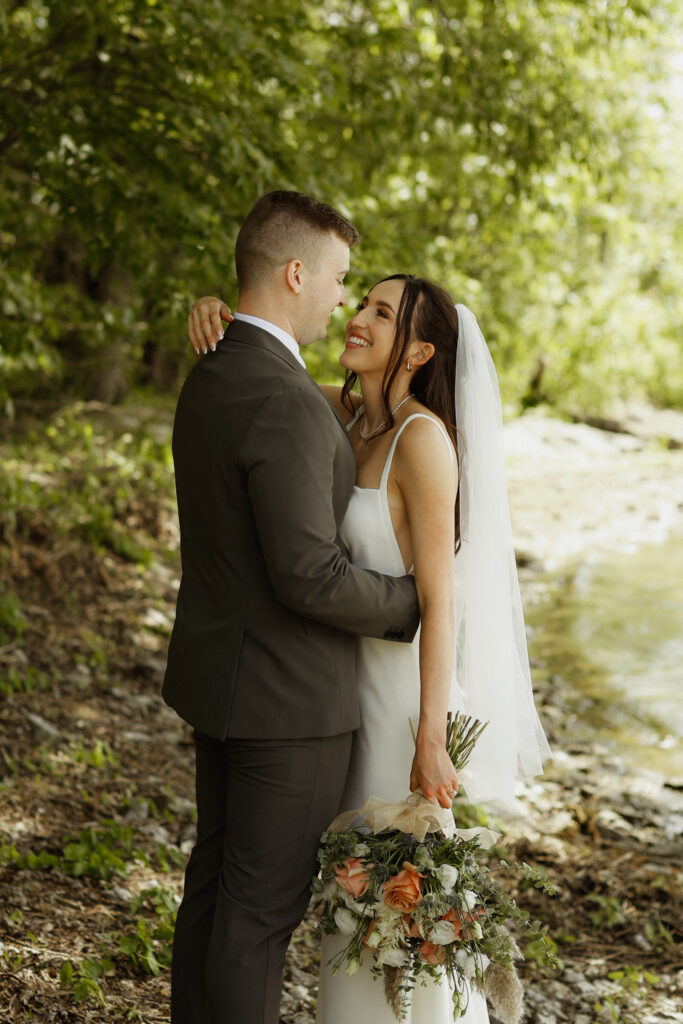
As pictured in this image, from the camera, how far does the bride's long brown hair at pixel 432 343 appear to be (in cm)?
289

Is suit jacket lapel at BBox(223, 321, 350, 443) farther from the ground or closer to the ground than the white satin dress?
farther from the ground

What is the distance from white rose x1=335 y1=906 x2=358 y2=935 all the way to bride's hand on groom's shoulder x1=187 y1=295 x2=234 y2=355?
142 cm

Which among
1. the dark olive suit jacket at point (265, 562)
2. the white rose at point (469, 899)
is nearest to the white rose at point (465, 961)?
the white rose at point (469, 899)

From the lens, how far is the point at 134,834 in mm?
4379

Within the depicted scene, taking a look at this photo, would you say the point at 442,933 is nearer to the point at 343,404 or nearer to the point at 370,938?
the point at 370,938

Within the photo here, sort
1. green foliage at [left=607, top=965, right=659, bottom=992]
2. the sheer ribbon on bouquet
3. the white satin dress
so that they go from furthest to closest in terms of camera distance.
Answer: green foliage at [left=607, top=965, right=659, bottom=992] → the white satin dress → the sheer ribbon on bouquet

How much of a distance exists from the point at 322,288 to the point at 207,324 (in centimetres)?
33

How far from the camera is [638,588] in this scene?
11180 millimetres

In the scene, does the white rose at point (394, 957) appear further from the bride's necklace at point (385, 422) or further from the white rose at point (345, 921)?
the bride's necklace at point (385, 422)

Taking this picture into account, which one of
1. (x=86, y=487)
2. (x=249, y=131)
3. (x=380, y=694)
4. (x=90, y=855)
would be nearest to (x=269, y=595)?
(x=380, y=694)

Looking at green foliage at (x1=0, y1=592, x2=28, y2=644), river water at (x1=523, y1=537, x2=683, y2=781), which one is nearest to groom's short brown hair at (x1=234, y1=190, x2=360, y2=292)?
green foliage at (x1=0, y1=592, x2=28, y2=644)

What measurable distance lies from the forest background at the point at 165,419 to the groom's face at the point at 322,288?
2.12 meters

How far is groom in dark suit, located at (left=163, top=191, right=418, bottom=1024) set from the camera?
2.28m

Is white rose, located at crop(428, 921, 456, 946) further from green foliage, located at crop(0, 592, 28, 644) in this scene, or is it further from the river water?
the river water
